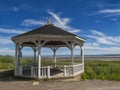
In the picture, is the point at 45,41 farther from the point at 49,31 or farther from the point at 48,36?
the point at 49,31

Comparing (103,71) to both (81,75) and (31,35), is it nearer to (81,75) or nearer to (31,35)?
(81,75)

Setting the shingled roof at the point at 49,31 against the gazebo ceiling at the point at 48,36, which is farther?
the shingled roof at the point at 49,31

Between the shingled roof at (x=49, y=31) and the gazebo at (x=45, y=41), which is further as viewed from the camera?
the shingled roof at (x=49, y=31)

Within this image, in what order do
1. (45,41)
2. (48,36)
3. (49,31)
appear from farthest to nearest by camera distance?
(49,31) < (45,41) < (48,36)

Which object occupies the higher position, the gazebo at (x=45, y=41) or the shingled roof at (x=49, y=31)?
the shingled roof at (x=49, y=31)

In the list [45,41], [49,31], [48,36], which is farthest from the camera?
[49,31]

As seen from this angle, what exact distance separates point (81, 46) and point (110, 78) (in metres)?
3.87

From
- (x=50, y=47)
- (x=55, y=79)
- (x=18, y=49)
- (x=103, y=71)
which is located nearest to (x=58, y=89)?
(x=55, y=79)

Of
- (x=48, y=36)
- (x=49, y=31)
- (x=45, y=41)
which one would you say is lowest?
(x=45, y=41)

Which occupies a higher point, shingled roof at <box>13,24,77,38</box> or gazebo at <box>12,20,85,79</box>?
shingled roof at <box>13,24,77,38</box>

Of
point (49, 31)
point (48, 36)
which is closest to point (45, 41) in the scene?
point (48, 36)

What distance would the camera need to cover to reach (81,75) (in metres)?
18.0

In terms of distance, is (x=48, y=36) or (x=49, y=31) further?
(x=49, y=31)

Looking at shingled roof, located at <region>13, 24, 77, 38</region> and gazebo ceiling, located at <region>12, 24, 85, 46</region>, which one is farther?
shingled roof, located at <region>13, 24, 77, 38</region>
